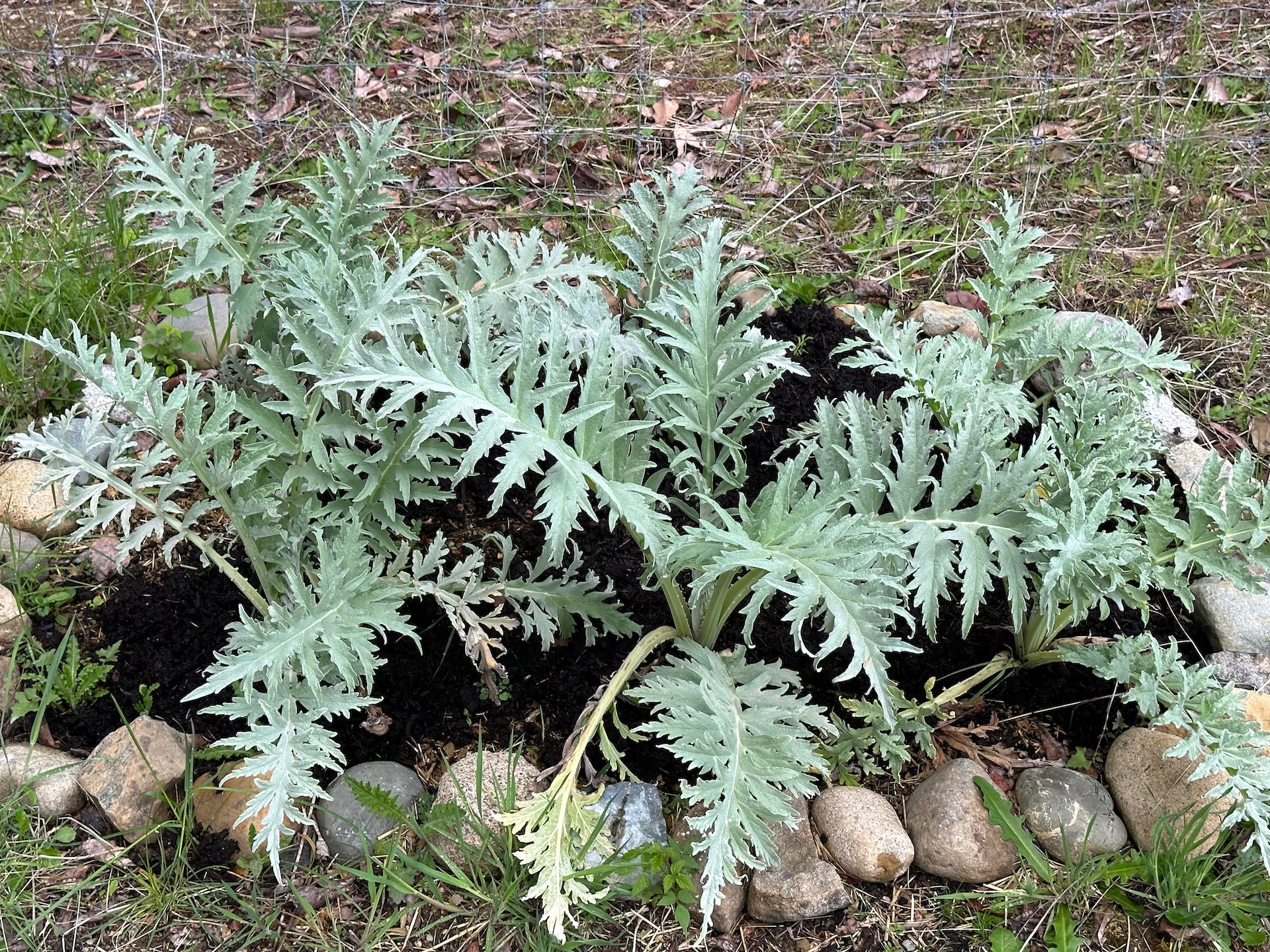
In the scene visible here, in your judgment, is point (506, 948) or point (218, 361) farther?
point (218, 361)

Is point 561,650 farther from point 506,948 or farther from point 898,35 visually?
point 898,35

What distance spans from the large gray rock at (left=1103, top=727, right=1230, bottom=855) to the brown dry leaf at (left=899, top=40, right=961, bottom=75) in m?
3.38

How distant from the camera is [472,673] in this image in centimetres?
280

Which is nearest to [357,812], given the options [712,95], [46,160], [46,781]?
[46,781]

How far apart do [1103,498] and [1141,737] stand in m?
0.73

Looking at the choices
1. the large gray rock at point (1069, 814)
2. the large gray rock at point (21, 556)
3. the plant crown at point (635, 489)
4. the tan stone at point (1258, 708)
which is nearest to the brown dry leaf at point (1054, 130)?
the plant crown at point (635, 489)

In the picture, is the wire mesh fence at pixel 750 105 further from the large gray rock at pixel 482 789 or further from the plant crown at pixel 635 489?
the large gray rock at pixel 482 789

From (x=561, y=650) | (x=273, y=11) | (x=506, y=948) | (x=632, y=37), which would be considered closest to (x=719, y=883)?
(x=506, y=948)

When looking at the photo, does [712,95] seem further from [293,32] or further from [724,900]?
[724,900]

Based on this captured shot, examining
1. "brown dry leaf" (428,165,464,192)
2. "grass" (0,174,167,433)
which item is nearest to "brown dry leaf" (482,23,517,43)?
"brown dry leaf" (428,165,464,192)

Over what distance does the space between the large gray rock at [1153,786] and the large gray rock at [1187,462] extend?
3.12 ft

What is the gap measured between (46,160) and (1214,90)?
494cm

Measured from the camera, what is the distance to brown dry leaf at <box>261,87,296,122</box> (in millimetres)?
4633

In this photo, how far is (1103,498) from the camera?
7.29ft
